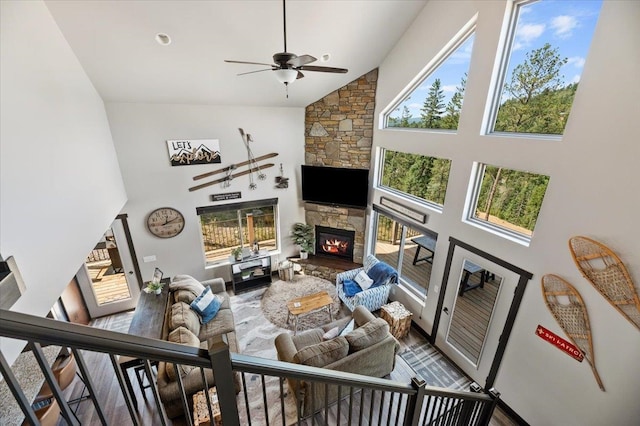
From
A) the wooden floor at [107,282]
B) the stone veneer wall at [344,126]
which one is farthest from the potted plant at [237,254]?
the stone veneer wall at [344,126]

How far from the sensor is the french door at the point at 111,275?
5855mm

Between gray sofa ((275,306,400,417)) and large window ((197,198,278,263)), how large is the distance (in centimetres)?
329

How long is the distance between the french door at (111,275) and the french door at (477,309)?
20.8ft

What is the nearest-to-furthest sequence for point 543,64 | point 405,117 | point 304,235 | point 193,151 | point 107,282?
1. point 543,64
2. point 405,117
3. point 193,151
4. point 107,282
5. point 304,235

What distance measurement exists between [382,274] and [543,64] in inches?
170

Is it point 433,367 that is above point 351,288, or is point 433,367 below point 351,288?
below

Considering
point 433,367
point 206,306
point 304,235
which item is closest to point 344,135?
point 304,235

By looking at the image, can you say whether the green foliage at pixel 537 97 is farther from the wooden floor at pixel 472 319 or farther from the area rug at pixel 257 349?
the area rug at pixel 257 349

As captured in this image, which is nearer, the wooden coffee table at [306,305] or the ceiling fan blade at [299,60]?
the ceiling fan blade at [299,60]

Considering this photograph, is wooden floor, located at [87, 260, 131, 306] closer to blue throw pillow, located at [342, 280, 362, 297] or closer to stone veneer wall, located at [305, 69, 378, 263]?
stone veneer wall, located at [305, 69, 378, 263]

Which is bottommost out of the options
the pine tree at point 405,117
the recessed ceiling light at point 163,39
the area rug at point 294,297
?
the area rug at point 294,297

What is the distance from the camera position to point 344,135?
6664 millimetres

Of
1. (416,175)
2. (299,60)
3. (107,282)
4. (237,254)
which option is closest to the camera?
(299,60)

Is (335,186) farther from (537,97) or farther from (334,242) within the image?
(537,97)
